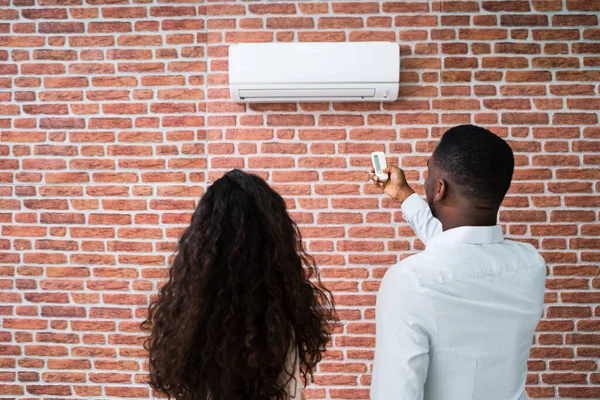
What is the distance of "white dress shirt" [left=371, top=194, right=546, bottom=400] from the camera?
38.4 inches

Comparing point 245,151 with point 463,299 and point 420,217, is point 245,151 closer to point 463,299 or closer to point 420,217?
point 420,217

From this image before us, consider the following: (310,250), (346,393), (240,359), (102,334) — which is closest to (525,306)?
(240,359)

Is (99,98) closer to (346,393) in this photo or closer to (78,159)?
(78,159)

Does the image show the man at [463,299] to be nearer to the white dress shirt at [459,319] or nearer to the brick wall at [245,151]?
the white dress shirt at [459,319]

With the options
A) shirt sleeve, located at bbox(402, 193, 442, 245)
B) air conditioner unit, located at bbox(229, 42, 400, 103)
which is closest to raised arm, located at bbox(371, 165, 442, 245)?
shirt sleeve, located at bbox(402, 193, 442, 245)

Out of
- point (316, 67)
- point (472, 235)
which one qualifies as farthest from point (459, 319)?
point (316, 67)

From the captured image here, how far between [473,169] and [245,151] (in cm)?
134

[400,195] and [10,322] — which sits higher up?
[400,195]

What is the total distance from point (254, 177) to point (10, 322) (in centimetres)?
198

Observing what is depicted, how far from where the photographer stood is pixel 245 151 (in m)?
2.19

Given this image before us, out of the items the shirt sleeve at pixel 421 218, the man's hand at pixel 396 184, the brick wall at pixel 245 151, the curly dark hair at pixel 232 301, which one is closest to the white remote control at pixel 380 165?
the man's hand at pixel 396 184

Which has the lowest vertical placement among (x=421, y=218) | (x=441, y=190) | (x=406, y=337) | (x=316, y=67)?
(x=406, y=337)

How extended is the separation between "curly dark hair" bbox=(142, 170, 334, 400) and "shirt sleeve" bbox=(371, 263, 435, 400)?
223mm

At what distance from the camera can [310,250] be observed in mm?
2221
